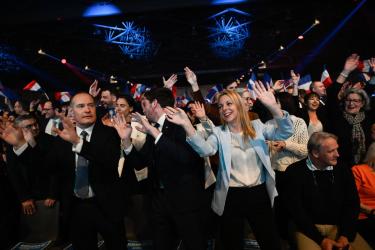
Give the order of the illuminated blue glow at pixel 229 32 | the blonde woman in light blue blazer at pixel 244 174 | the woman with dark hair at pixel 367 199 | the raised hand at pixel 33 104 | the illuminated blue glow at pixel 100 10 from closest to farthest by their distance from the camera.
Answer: the blonde woman in light blue blazer at pixel 244 174
the woman with dark hair at pixel 367 199
the raised hand at pixel 33 104
the illuminated blue glow at pixel 100 10
the illuminated blue glow at pixel 229 32

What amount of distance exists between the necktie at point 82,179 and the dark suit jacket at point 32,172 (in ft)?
1.12

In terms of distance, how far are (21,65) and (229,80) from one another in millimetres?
17121

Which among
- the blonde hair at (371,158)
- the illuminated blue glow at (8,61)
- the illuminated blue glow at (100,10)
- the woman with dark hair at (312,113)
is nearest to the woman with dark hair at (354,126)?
the woman with dark hair at (312,113)

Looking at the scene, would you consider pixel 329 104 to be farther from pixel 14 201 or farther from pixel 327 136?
pixel 14 201

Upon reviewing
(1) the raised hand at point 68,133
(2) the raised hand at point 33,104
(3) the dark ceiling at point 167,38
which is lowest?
(1) the raised hand at point 68,133

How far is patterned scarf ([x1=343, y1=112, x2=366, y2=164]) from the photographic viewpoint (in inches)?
178

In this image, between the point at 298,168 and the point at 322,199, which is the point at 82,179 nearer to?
the point at 298,168

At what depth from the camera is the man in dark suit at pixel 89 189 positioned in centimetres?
313

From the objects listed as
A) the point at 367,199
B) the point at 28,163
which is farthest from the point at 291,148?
the point at 28,163

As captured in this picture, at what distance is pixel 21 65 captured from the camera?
2012 cm

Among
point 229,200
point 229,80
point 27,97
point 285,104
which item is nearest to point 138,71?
point 229,80

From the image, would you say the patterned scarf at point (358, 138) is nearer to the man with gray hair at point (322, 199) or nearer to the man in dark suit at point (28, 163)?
the man with gray hair at point (322, 199)

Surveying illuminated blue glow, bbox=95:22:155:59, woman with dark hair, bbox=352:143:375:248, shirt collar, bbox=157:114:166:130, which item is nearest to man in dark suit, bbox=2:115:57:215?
shirt collar, bbox=157:114:166:130

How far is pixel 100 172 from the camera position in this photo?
316 centimetres
